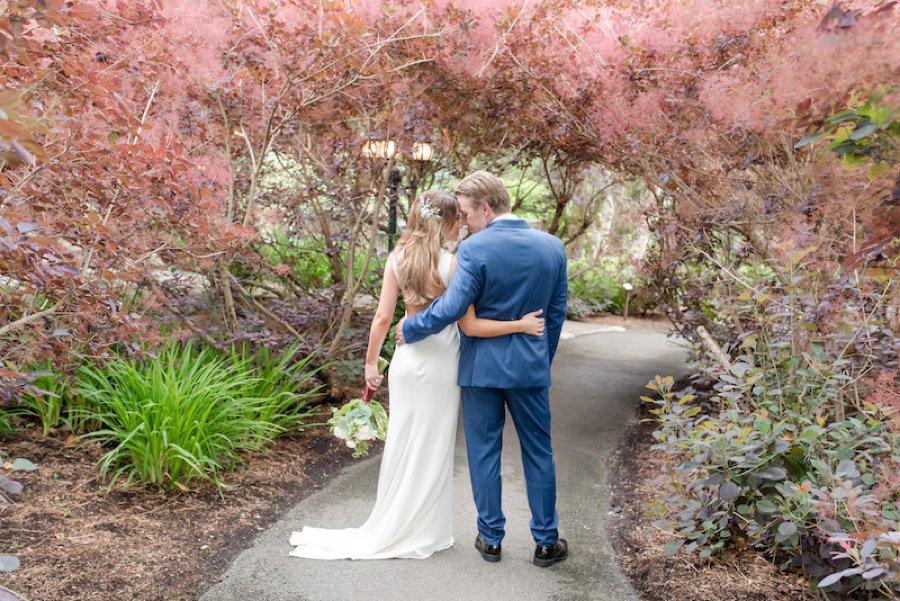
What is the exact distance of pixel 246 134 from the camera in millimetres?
5496

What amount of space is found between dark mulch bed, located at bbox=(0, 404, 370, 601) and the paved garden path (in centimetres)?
17

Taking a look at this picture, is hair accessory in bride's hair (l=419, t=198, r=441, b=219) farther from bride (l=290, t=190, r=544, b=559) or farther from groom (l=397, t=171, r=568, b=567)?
groom (l=397, t=171, r=568, b=567)

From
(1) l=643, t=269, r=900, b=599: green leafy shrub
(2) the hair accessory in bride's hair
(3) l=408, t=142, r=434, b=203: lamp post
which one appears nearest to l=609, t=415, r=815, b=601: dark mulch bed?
(1) l=643, t=269, r=900, b=599: green leafy shrub

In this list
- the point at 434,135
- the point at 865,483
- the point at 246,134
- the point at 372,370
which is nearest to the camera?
the point at 865,483

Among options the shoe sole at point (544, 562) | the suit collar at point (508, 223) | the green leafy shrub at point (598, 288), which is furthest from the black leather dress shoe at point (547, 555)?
the green leafy shrub at point (598, 288)

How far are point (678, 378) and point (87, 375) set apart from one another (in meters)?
6.35

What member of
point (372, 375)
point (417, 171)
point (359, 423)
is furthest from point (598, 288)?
point (372, 375)

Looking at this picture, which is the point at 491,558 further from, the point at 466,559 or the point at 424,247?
the point at 424,247

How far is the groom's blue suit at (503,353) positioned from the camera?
3.58 m

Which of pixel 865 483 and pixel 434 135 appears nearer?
pixel 865 483

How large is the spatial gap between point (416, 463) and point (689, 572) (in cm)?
145

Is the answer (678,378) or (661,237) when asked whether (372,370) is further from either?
(678,378)

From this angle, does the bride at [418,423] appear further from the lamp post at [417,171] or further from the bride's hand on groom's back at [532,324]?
the lamp post at [417,171]

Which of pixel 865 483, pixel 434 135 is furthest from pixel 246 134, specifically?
pixel 865 483
